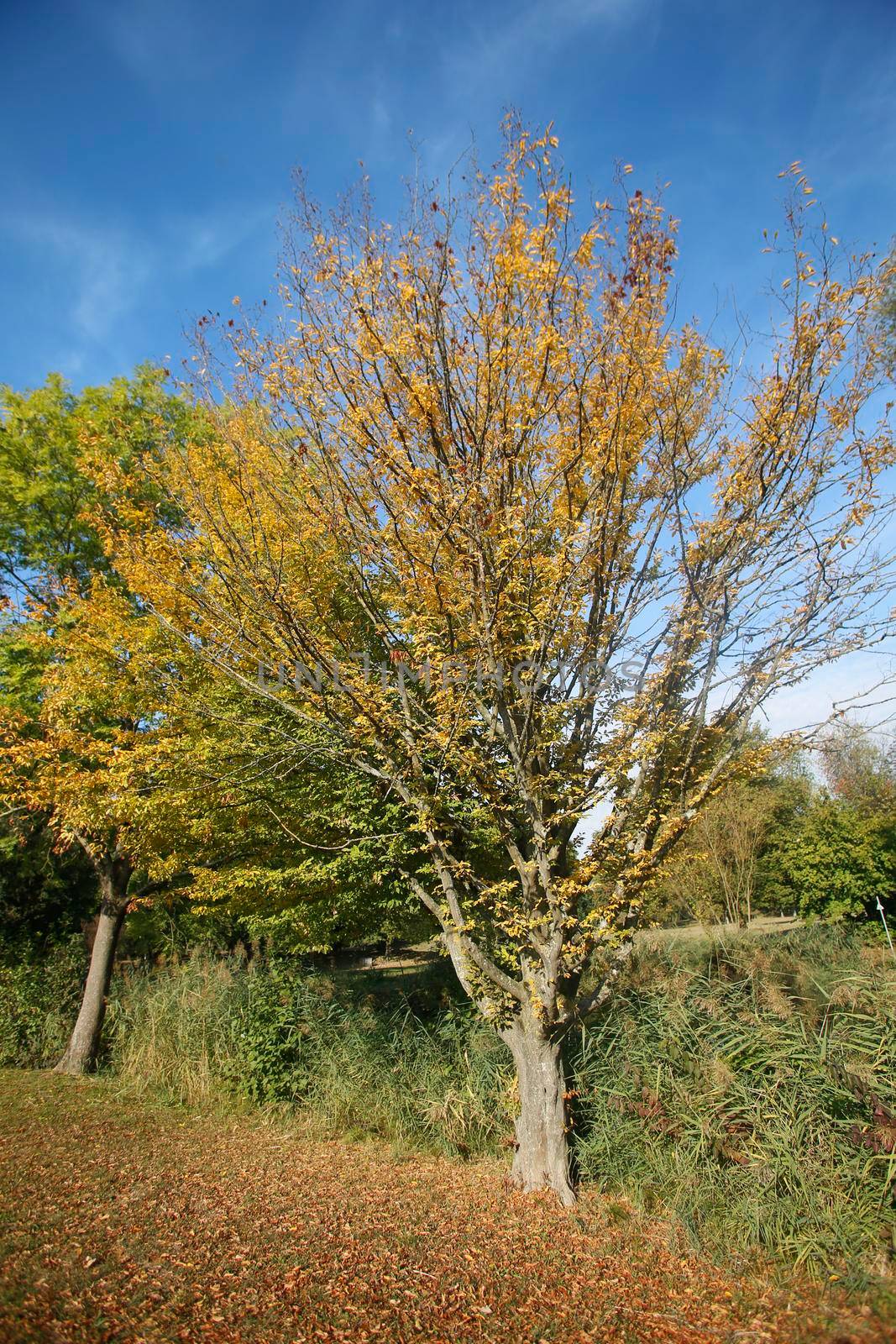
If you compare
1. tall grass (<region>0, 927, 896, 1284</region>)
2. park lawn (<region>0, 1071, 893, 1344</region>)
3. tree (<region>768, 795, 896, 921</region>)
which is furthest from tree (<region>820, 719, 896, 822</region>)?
park lawn (<region>0, 1071, 893, 1344</region>)

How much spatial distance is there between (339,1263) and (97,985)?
24.9 feet

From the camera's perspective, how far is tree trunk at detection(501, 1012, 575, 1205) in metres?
5.38

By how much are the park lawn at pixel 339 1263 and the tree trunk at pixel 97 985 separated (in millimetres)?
3955

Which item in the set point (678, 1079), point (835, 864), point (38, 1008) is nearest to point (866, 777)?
point (835, 864)

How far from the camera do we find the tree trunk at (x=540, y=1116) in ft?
17.6

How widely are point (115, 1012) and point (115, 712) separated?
4499 millimetres

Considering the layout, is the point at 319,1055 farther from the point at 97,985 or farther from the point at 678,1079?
the point at 97,985

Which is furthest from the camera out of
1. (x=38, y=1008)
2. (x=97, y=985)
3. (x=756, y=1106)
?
(x=38, y=1008)

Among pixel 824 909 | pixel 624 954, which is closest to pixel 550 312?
pixel 624 954

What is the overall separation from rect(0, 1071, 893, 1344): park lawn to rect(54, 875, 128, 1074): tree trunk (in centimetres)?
396

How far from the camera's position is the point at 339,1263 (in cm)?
418

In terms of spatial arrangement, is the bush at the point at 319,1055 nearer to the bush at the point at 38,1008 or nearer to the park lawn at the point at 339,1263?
the park lawn at the point at 339,1263

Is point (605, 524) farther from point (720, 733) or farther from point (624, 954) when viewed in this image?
point (624, 954)

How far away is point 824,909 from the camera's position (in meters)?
19.1
